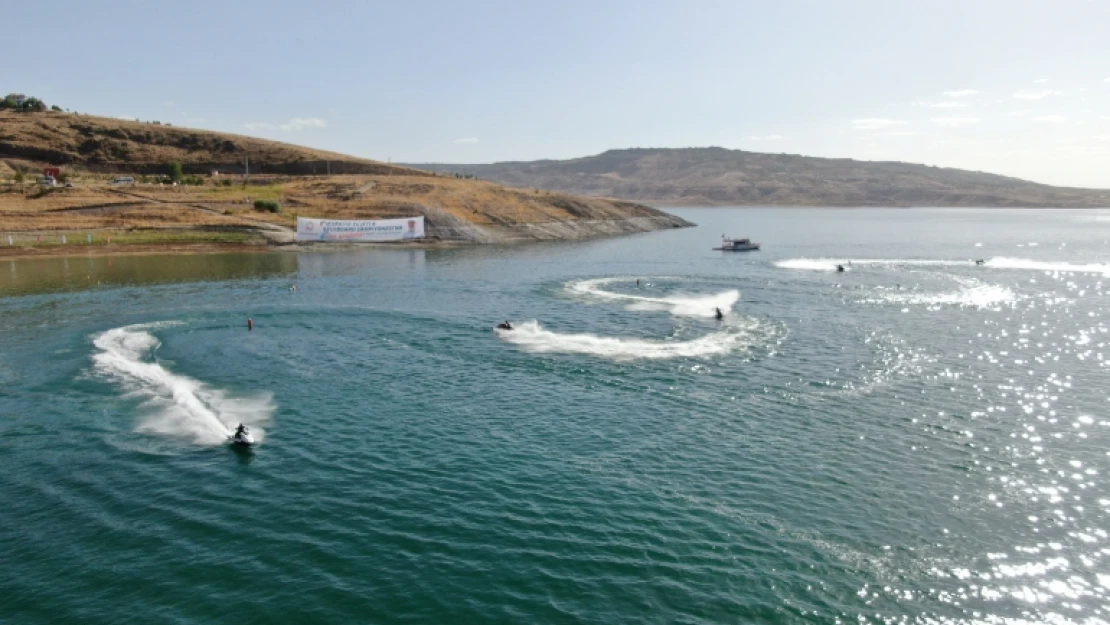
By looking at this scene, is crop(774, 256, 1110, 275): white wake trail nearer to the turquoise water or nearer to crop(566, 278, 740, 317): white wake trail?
crop(566, 278, 740, 317): white wake trail

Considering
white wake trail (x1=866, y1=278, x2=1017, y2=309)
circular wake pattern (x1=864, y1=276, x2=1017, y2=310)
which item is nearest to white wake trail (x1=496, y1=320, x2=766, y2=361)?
circular wake pattern (x1=864, y1=276, x2=1017, y2=310)

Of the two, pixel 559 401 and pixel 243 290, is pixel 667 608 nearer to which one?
pixel 559 401

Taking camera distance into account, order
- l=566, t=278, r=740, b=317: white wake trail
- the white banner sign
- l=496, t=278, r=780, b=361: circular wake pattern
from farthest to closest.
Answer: the white banner sign, l=566, t=278, r=740, b=317: white wake trail, l=496, t=278, r=780, b=361: circular wake pattern

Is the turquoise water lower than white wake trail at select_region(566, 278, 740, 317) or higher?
lower

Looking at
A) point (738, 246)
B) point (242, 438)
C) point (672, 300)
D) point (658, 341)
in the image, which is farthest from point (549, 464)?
point (738, 246)

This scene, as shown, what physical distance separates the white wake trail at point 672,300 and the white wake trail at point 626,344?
9675 mm

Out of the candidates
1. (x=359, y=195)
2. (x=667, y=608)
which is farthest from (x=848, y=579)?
(x=359, y=195)

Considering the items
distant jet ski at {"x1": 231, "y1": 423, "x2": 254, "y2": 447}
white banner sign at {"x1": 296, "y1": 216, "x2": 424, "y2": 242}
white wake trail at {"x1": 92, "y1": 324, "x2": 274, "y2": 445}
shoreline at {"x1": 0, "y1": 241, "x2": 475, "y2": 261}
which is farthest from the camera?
white banner sign at {"x1": 296, "y1": 216, "x2": 424, "y2": 242}

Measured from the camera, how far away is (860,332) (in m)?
65.1

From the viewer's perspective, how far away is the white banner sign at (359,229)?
419 ft

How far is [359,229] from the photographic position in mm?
131750

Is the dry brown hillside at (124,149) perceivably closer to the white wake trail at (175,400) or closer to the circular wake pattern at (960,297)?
the white wake trail at (175,400)

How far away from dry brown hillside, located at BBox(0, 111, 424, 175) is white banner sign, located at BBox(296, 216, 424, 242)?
6829cm

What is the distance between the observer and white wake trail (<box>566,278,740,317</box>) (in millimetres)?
75375
